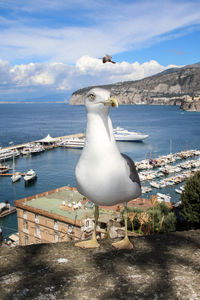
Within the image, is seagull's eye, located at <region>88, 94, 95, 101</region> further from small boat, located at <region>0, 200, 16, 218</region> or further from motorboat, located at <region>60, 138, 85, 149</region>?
motorboat, located at <region>60, 138, 85, 149</region>

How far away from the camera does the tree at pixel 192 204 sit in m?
14.9

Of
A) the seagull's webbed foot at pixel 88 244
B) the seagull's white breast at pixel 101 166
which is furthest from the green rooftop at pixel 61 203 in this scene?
the seagull's white breast at pixel 101 166

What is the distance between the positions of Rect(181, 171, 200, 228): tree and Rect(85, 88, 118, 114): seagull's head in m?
13.1

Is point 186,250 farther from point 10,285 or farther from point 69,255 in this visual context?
point 10,285

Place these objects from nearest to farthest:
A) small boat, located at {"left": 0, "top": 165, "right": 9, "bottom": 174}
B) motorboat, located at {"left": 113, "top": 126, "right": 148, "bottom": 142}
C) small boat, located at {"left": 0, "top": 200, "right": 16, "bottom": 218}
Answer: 1. small boat, located at {"left": 0, "top": 200, "right": 16, "bottom": 218}
2. small boat, located at {"left": 0, "top": 165, "right": 9, "bottom": 174}
3. motorboat, located at {"left": 113, "top": 126, "right": 148, "bottom": 142}

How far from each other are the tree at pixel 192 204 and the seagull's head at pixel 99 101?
13.1m

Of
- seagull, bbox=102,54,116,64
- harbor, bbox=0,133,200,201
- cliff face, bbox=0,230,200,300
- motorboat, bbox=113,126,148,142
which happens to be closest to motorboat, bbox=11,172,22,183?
harbor, bbox=0,133,200,201

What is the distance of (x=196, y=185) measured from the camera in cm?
1532

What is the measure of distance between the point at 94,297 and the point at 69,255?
3.47 ft

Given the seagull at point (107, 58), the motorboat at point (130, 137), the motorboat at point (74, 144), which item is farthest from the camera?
the motorboat at point (130, 137)

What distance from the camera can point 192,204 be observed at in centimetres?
1524

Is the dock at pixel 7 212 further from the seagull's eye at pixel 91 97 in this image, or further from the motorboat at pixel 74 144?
the motorboat at pixel 74 144

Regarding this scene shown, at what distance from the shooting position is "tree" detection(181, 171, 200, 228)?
14914 millimetres

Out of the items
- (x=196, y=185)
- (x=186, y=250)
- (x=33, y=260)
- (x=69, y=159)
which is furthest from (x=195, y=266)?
(x=69, y=159)
